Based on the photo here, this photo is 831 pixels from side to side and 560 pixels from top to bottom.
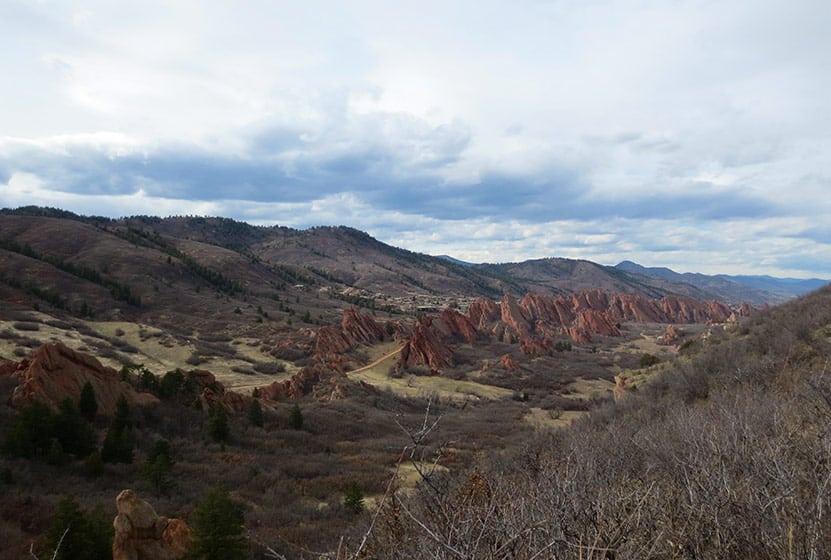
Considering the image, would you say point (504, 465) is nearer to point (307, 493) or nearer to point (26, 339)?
point (307, 493)

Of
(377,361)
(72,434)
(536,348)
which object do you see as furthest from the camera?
(536,348)

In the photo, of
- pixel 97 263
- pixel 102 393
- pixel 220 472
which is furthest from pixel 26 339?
pixel 97 263

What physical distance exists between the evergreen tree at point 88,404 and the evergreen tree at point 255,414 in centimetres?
658

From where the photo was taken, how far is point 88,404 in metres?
18.9

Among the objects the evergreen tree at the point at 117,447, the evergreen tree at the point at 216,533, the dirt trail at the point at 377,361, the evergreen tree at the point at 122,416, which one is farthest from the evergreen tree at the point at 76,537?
the dirt trail at the point at 377,361

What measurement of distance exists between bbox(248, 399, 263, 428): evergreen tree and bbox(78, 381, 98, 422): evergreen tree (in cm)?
658

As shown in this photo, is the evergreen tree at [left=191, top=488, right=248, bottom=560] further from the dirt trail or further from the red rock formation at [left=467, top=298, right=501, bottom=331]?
the red rock formation at [left=467, top=298, right=501, bottom=331]

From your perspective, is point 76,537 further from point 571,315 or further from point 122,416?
point 571,315

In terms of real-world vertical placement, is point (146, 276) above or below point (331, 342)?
above

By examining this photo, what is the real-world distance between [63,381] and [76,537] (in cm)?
1328

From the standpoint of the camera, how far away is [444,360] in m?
51.6

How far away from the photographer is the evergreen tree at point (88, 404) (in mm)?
18875

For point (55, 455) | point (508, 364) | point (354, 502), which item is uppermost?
point (55, 455)

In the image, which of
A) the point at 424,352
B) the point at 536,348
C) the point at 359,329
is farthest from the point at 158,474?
the point at 536,348
